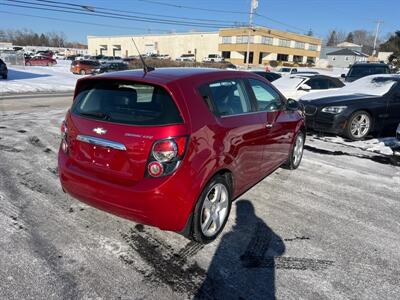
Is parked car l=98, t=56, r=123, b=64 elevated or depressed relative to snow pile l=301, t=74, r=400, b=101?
depressed

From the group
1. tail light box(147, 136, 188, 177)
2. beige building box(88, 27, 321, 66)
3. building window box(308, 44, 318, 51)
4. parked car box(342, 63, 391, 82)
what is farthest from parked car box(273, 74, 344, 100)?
building window box(308, 44, 318, 51)

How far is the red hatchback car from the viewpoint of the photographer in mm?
2834

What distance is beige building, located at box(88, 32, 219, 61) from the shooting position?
88.4 metres

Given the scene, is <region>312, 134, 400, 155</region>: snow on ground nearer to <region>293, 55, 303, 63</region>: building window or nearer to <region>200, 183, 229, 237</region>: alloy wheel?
<region>200, 183, 229, 237</region>: alloy wheel

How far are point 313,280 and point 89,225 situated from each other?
2.28 metres

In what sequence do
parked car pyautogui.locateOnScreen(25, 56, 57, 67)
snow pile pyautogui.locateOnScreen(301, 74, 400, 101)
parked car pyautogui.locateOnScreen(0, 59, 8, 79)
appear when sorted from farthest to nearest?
1. parked car pyautogui.locateOnScreen(25, 56, 57, 67)
2. parked car pyautogui.locateOnScreen(0, 59, 8, 79)
3. snow pile pyautogui.locateOnScreen(301, 74, 400, 101)

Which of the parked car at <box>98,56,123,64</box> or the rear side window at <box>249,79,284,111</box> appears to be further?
the parked car at <box>98,56,123,64</box>

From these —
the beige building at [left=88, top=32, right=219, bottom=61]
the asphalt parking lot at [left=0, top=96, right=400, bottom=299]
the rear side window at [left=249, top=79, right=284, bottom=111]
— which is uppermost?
the beige building at [left=88, top=32, right=219, bottom=61]

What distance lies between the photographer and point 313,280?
2.83 meters

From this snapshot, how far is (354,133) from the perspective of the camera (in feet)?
26.1

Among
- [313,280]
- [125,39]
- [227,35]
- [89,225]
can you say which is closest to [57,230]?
[89,225]

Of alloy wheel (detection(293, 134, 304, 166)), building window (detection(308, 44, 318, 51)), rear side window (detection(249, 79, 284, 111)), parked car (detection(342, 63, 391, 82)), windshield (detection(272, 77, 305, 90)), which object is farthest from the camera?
building window (detection(308, 44, 318, 51))

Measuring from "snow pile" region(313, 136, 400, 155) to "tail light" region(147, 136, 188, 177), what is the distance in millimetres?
5789

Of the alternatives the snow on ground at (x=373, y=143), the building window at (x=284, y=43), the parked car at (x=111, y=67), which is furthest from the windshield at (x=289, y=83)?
the building window at (x=284, y=43)
